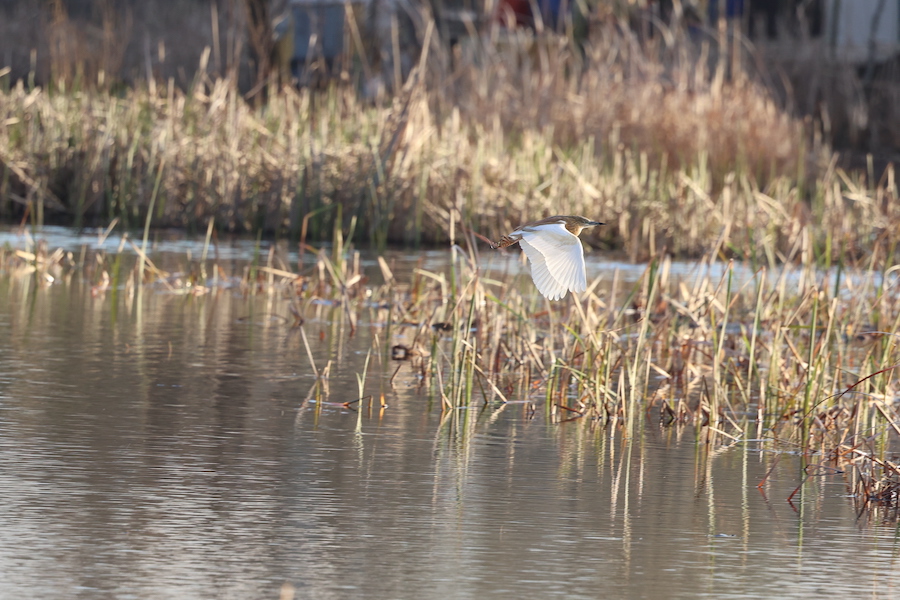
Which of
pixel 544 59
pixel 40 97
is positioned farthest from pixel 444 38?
pixel 40 97

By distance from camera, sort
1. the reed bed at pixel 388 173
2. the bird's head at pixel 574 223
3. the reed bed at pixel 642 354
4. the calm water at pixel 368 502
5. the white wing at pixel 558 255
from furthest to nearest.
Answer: the reed bed at pixel 388 173, the reed bed at pixel 642 354, the bird's head at pixel 574 223, the white wing at pixel 558 255, the calm water at pixel 368 502

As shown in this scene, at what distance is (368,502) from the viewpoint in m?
4.09

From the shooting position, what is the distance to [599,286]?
914 centimetres

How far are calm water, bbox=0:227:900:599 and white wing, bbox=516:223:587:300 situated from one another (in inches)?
20.8

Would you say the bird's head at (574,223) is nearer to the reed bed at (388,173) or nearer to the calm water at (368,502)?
the calm water at (368,502)

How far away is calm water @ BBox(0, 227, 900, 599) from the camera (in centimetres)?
345

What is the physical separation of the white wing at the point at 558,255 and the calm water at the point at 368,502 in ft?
1.74

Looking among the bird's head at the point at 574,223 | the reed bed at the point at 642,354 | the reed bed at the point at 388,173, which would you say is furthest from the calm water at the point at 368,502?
the reed bed at the point at 388,173

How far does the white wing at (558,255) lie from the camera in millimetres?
4109

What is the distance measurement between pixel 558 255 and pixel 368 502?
→ 0.75 metres

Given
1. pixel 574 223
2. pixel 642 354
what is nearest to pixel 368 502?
pixel 574 223

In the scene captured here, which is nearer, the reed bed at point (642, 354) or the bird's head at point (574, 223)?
the bird's head at point (574, 223)

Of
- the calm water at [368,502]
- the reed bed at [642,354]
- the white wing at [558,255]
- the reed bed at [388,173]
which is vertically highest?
the reed bed at [388,173]

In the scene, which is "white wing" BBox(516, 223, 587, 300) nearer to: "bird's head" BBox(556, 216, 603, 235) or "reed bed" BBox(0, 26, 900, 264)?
"bird's head" BBox(556, 216, 603, 235)
